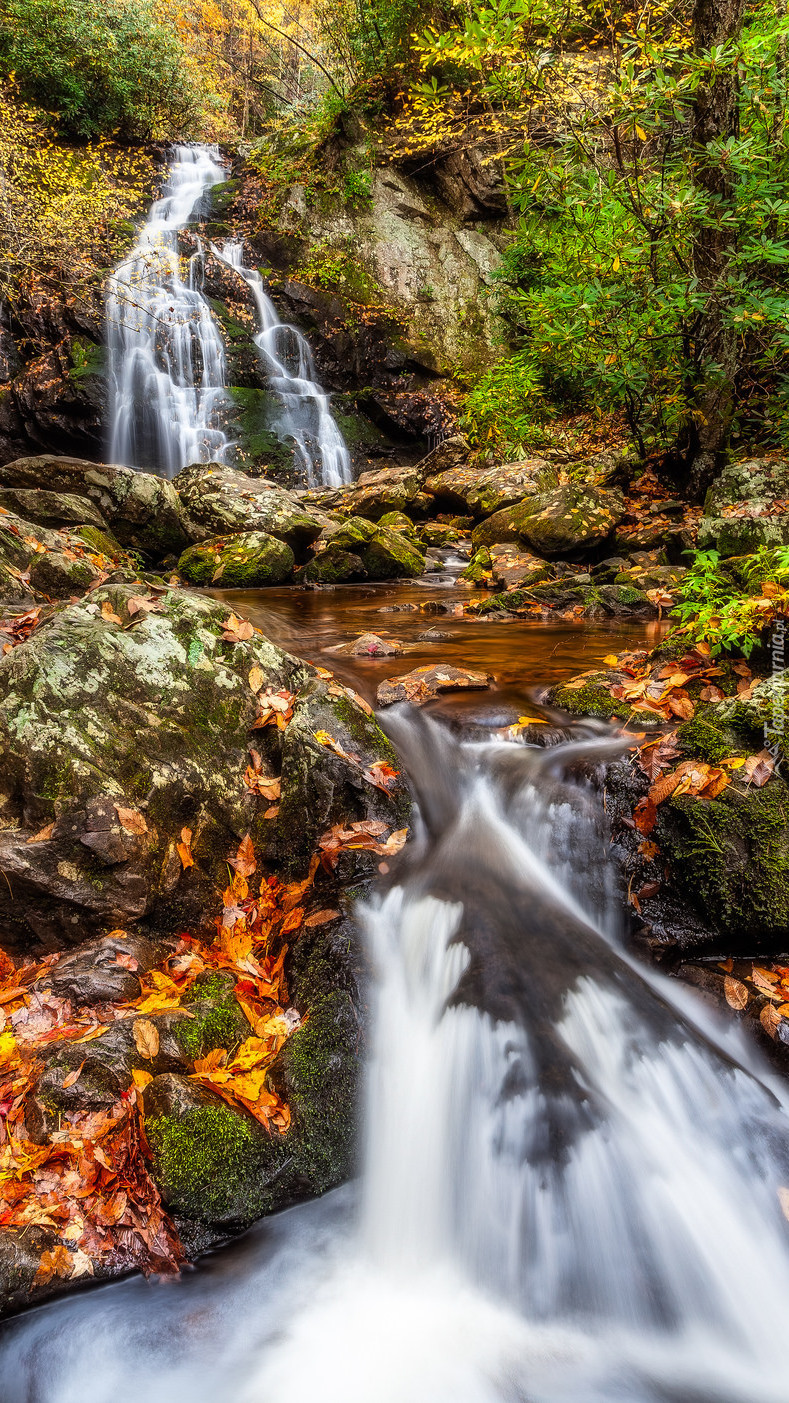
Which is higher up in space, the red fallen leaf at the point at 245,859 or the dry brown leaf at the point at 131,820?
the dry brown leaf at the point at 131,820

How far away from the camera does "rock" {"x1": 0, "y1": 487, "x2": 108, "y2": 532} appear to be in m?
8.37

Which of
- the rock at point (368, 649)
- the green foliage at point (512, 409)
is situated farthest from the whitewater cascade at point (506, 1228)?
the green foliage at point (512, 409)

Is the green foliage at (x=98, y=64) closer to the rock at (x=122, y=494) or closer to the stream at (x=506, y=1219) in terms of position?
the rock at (x=122, y=494)

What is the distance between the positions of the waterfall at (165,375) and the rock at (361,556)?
6098 millimetres

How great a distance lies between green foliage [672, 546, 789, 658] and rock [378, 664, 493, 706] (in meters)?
1.46

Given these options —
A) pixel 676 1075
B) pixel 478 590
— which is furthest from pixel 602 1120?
pixel 478 590

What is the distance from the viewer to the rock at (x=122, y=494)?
9719 mm

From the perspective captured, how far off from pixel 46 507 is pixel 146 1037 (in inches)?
315

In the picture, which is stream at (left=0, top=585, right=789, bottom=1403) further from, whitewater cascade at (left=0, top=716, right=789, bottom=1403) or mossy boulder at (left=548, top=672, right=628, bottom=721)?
mossy boulder at (left=548, top=672, right=628, bottom=721)

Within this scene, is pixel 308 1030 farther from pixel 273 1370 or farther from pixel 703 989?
pixel 703 989

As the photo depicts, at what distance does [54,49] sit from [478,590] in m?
20.0

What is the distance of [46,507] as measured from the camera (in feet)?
28.0

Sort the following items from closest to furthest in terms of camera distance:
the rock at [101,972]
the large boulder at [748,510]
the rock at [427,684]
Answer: the rock at [101,972] → the rock at [427,684] → the large boulder at [748,510]

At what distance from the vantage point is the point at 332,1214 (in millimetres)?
2383
